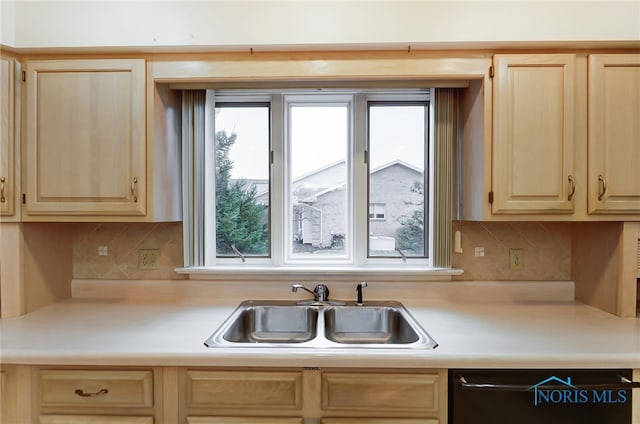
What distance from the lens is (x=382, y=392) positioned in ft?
4.04

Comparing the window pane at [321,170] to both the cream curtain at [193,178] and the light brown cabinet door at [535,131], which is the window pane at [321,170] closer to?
the cream curtain at [193,178]

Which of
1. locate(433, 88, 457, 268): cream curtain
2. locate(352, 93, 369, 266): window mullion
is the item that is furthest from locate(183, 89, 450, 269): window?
locate(433, 88, 457, 268): cream curtain

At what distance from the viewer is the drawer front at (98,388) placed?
1.24 m

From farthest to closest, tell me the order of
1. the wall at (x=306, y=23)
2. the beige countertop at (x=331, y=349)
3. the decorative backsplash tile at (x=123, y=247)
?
the decorative backsplash tile at (x=123, y=247) → the wall at (x=306, y=23) → the beige countertop at (x=331, y=349)

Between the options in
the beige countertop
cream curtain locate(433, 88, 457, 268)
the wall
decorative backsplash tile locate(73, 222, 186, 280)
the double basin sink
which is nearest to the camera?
the beige countertop

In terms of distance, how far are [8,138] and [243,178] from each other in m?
1.03

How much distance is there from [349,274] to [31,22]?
1.82 m

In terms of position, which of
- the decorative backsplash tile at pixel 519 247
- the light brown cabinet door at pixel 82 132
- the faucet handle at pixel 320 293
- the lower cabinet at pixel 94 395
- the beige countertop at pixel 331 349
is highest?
the light brown cabinet door at pixel 82 132

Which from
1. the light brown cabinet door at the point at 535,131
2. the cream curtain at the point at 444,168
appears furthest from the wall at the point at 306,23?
the cream curtain at the point at 444,168

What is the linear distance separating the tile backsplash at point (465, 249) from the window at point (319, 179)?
0.21m

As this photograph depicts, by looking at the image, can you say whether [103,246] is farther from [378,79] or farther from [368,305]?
[378,79]

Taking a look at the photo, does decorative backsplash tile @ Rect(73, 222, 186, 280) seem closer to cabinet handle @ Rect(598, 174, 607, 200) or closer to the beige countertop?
the beige countertop

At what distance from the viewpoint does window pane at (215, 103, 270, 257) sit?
203 centimetres

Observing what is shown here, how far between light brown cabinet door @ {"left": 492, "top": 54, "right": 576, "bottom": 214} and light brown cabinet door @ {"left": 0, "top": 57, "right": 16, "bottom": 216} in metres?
2.05
